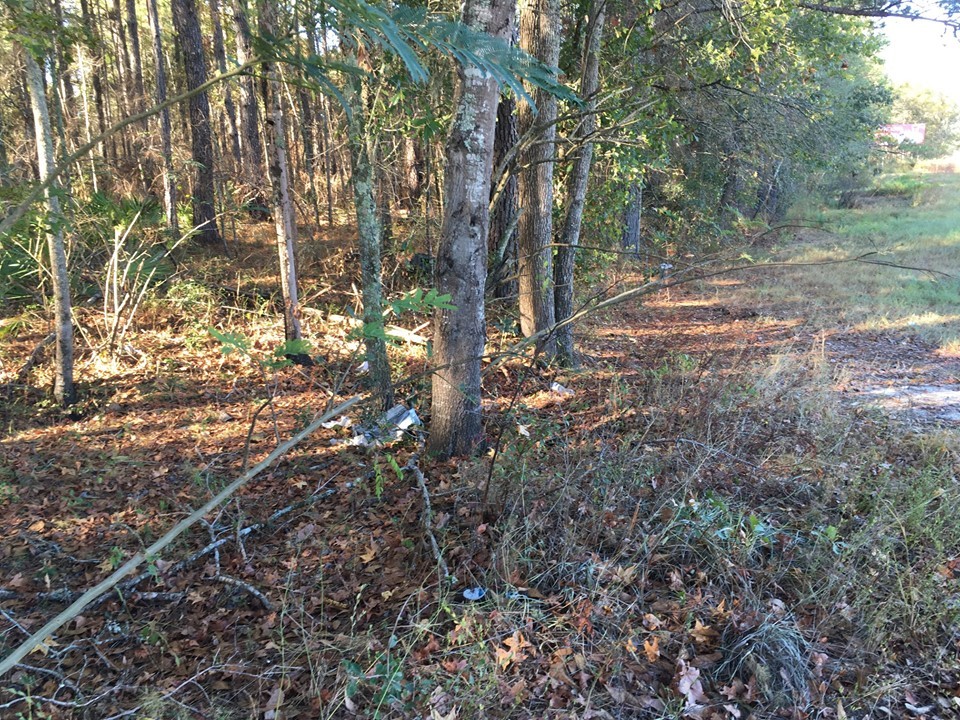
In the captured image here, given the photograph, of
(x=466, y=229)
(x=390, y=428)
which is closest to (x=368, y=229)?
(x=466, y=229)

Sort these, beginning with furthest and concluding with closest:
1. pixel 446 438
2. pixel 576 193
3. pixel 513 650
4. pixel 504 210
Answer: pixel 504 210 → pixel 576 193 → pixel 446 438 → pixel 513 650

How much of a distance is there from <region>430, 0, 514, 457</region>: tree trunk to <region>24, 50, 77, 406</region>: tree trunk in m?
3.70

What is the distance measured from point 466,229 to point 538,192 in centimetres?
302

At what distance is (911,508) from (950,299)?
9095 millimetres

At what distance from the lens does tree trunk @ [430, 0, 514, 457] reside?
3979 mm

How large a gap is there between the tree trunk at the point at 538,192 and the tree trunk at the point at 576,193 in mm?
181

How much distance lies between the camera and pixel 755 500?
14.0ft

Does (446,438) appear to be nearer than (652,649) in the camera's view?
No

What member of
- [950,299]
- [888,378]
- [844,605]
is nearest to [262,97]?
[844,605]

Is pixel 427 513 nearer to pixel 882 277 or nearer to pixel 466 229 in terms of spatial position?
pixel 466 229

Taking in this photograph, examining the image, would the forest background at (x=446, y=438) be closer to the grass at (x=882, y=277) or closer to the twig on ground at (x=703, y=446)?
the twig on ground at (x=703, y=446)

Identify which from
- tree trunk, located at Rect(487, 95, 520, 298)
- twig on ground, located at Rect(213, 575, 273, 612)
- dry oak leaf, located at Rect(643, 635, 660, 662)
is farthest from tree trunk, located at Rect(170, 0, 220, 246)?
dry oak leaf, located at Rect(643, 635, 660, 662)

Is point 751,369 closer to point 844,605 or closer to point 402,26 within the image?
point 844,605

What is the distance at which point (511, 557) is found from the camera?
132 inches
